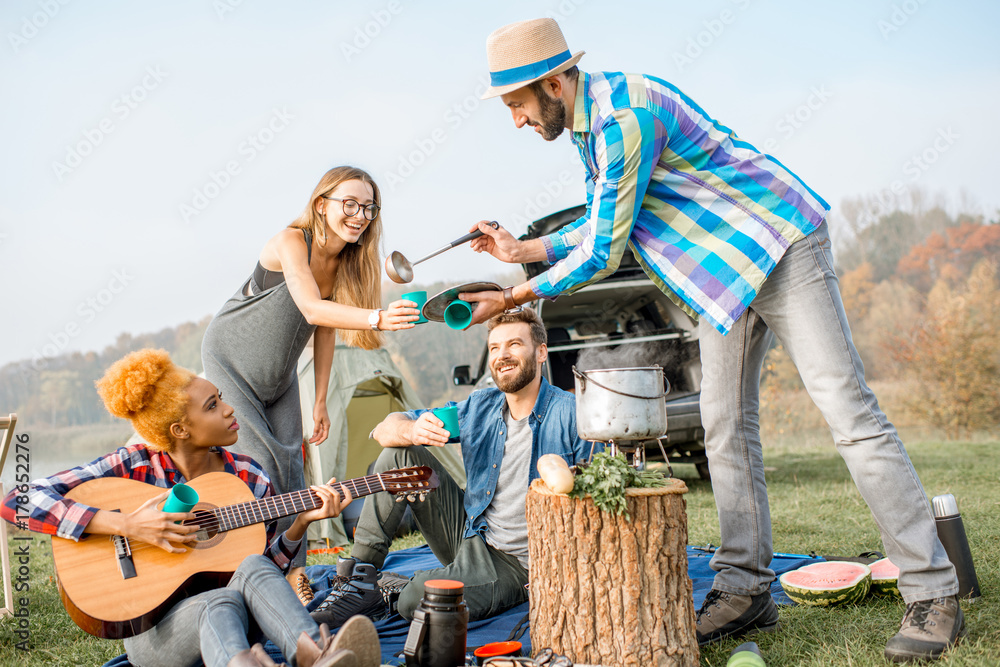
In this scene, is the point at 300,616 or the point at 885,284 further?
the point at 885,284

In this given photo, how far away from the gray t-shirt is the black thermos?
2.55 feet

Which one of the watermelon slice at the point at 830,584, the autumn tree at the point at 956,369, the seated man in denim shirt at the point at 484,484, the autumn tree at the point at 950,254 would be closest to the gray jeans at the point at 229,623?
the seated man in denim shirt at the point at 484,484

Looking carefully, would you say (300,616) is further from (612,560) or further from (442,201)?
(442,201)

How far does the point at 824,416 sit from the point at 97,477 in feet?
8.46

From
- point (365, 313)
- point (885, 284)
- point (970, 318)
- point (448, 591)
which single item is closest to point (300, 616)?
point (448, 591)

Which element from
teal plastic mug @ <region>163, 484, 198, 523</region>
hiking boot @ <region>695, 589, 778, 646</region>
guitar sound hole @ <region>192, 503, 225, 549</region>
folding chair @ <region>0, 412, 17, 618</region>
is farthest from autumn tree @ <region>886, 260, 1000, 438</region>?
folding chair @ <region>0, 412, 17, 618</region>

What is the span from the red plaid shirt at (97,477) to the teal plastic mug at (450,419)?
0.74m

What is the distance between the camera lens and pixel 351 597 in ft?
10.3

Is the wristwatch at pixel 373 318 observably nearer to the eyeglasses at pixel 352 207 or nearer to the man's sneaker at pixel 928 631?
the eyeglasses at pixel 352 207

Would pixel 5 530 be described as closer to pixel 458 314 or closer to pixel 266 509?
pixel 266 509

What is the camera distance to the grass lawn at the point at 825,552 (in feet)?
7.96

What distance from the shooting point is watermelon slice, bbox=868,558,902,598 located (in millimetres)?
2971

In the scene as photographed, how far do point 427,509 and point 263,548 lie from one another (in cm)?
87

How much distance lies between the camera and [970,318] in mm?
11727
